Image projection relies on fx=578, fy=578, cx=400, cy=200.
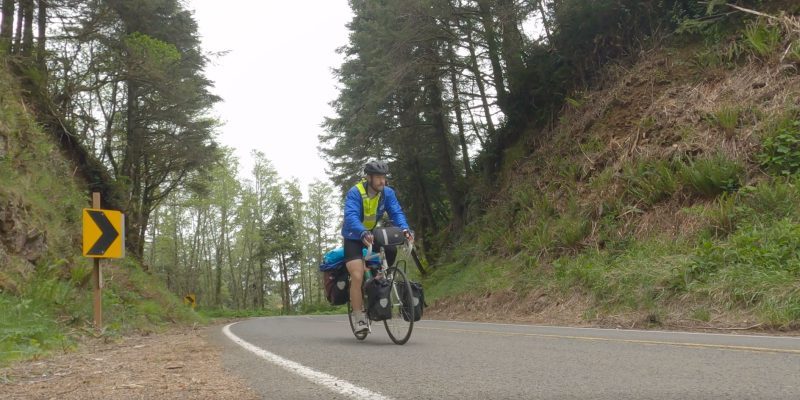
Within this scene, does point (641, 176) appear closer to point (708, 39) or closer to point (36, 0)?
point (708, 39)

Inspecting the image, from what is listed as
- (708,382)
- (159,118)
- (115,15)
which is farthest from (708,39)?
(159,118)

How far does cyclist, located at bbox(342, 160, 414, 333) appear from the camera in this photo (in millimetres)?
6438

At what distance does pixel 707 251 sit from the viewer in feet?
33.6

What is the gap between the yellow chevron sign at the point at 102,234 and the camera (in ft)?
30.8

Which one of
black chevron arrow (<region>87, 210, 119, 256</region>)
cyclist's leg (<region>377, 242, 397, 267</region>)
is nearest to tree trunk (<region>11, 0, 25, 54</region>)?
black chevron arrow (<region>87, 210, 119, 256</region>)

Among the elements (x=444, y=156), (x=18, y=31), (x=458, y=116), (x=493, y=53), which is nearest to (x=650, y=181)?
(x=493, y=53)

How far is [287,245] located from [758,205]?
43175mm

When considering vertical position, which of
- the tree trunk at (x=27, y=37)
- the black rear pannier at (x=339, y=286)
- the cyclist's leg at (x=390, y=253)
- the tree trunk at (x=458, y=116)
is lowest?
the black rear pannier at (x=339, y=286)

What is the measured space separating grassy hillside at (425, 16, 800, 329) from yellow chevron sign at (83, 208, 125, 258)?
8395 millimetres

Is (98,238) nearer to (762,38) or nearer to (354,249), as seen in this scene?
(354,249)

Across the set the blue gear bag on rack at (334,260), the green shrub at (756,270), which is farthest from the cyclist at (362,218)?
the green shrub at (756,270)

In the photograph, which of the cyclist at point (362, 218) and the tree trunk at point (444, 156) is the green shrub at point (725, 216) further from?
the tree trunk at point (444, 156)

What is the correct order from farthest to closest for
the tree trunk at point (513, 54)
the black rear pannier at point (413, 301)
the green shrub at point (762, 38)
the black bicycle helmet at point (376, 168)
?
1. the tree trunk at point (513, 54)
2. the green shrub at point (762, 38)
3. the black bicycle helmet at point (376, 168)
4. the black rear pannier at point (413, 301)

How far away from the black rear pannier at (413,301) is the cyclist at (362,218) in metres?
0.46
